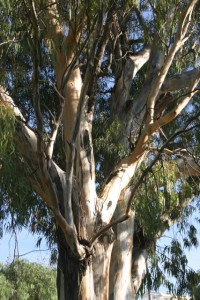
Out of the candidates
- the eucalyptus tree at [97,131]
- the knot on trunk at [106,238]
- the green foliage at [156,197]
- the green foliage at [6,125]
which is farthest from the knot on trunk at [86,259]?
the green foliage at [156,197]

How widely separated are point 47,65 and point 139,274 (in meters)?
2.41

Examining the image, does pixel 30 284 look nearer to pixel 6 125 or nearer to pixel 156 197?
pixel 156 197

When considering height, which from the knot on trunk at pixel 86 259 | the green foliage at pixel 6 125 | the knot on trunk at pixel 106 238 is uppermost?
the green foliage at pixel 6 125

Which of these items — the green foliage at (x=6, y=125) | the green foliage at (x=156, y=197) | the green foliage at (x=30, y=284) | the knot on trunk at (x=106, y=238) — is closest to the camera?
the green foliage at (x=6, y=125)

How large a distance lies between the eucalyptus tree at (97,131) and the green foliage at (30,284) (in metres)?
9.68

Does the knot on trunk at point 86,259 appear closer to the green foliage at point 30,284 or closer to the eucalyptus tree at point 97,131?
the eucalyptus tree at point 97,131

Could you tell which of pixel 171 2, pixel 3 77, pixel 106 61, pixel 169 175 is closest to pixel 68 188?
pixel 3 77

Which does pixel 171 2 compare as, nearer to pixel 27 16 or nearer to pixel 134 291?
pixel 27 16

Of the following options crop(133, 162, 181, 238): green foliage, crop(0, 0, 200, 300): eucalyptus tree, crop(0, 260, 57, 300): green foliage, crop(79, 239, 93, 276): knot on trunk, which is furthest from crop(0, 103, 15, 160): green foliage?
crop(0, 260, 57, 300): green foliage

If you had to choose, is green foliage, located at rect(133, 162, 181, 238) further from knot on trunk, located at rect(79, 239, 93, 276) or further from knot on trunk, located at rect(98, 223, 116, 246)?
knot on trunk, located at rect(79, 239, 93, 276)

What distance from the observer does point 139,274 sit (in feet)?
19.8

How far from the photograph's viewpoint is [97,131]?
20.6 feet

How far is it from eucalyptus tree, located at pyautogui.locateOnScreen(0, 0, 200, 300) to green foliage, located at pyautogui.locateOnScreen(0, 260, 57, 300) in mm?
9680

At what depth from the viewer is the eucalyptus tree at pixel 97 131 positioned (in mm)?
4414
